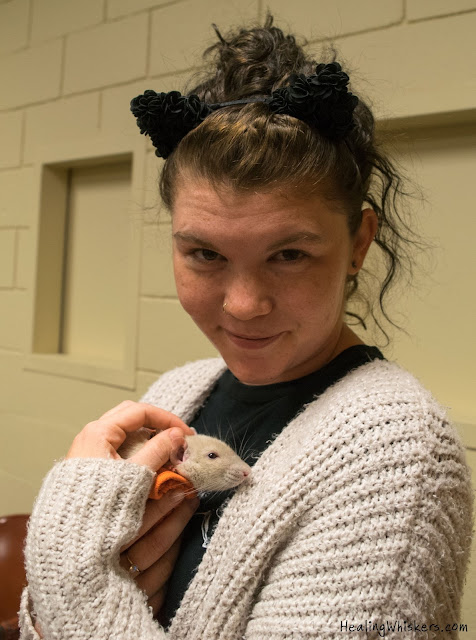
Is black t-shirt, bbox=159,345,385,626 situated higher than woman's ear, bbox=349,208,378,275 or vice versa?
woman's ear, bbox=349,208,378,275

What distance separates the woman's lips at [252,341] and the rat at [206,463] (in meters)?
0.18

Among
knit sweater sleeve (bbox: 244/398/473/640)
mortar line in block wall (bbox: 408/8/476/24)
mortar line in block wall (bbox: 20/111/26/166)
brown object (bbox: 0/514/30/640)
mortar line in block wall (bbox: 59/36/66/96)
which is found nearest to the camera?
knit sweater sleeve (bbox: 244/398/473/640)

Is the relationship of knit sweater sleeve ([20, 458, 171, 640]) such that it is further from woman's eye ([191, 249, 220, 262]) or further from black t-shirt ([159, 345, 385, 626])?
woman's eye ([191, 249, 220, 262])

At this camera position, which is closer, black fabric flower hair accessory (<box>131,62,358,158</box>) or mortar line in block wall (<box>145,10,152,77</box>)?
black fabric flower hair accessory (<box>131,62,358,158</box>)

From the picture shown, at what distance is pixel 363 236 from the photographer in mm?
907

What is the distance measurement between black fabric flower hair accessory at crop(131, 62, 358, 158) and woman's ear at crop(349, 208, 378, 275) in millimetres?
148

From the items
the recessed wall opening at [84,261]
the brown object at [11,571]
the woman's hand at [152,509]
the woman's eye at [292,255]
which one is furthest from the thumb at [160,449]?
the recessed wall opening at [84,261]

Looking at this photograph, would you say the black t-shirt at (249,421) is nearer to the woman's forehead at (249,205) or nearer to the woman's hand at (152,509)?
the woman's hand at (152,509)

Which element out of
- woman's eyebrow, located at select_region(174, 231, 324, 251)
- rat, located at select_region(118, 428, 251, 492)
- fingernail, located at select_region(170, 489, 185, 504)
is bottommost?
fingernail, located at select_region(170, 489, 185, 504)

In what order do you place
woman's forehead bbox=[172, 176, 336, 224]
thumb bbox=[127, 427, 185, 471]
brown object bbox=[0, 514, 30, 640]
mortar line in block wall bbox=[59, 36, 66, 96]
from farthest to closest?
mortar line in block wall bbox=[59, 36, 66, 96]
brown object bbox=[0, 514, 30, 640]
thumb bbox=[127, 427, 185, 471]
woman's forehead bbox=[172, 176, 336, 224]

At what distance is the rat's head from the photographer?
0.82 metres

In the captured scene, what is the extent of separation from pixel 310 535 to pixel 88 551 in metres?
0.31

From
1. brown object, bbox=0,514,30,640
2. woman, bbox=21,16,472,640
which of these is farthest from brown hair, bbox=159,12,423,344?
brown object, bbox=0,514,30,640

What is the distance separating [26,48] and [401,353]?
2.18 m
